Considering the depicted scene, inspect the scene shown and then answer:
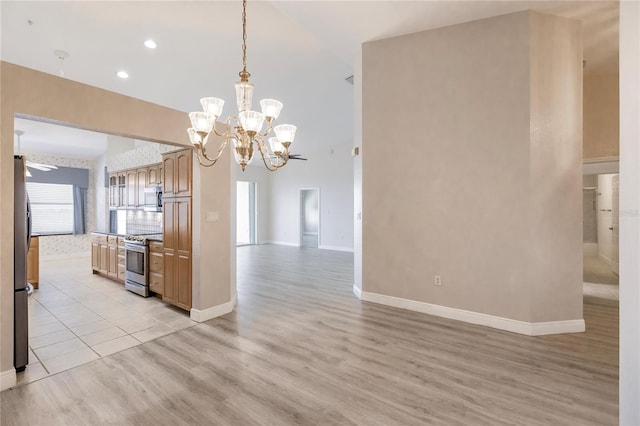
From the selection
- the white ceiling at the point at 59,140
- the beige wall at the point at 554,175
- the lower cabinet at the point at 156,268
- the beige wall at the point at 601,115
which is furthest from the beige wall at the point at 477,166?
the white ceiling at the point at 59,140

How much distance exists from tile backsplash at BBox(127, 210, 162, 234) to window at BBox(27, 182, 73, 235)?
358 centimetres

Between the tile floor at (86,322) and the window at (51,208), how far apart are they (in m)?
3.81

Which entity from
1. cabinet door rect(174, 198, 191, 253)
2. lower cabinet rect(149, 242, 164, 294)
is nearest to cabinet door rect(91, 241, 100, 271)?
lower cabinet rect(149, 242, 164, 294)

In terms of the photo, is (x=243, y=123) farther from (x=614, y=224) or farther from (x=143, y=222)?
(x=614, y=224)

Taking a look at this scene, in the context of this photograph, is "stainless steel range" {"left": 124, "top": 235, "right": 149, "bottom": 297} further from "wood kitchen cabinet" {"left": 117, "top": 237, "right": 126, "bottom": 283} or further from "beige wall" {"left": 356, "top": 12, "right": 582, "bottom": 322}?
"beige wall" {"left": 356, "top": 12, "right": 582, "bottom": 322}

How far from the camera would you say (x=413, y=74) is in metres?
3.98

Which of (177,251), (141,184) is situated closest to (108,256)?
(141,184)

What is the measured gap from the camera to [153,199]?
5.68 meters

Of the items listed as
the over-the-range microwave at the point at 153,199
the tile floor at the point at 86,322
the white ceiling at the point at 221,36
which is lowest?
the tile floor at the point at 86,322

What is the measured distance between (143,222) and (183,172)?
3303 mm

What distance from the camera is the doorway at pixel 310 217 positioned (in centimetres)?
1041

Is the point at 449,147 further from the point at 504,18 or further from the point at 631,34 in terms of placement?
the point at 631,34

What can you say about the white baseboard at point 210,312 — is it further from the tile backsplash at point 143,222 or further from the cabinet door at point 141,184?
the cabinet door at point 141,184

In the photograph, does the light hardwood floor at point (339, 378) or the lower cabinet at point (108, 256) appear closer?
the light hardwood floor at point (339, 378)
